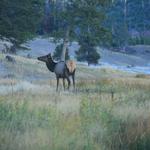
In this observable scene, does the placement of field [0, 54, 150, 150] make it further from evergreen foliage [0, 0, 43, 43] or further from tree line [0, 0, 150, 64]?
tree line [0, 0, 150, 64]

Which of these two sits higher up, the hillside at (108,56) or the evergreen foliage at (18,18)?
the evergreen foliage at (18,18)

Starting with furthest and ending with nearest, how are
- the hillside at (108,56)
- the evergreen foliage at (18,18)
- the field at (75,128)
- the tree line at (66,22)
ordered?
the hillside at (108,56)
the tree line at (66,22)
the evergreen foliage at (18,18)
the field at (75,128)

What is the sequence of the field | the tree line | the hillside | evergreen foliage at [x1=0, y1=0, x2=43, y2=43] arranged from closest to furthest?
the field
evergreen foliage at [x1=0, y1=0, x2=43, y2=43]
the tree line
the hillside

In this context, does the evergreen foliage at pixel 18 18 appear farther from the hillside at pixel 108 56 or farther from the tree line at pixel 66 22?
the hillside at pixel 108 56

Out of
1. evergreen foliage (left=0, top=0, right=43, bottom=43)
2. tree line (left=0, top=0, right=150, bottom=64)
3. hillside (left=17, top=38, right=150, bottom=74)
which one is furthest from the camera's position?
hillside (left=17, top=38, right=150, bottom=74)

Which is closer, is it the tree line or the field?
the field

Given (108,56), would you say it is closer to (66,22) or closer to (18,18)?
(66,22)

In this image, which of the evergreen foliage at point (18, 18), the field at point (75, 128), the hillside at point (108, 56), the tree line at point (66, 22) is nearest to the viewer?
the field at point (75, 128)

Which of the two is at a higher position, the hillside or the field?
the field

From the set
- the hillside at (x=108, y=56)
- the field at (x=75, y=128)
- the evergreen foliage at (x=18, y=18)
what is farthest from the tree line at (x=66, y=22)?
the field at (x=75, y=128)

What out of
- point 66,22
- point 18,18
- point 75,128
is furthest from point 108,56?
point 75,128

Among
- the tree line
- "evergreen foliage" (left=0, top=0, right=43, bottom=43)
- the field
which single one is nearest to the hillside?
the tree line

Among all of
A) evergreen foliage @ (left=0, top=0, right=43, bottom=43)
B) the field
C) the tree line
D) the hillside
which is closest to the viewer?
the field

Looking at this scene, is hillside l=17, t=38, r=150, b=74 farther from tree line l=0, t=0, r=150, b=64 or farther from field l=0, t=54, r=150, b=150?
field l=0, t=54, r=150, b=150
